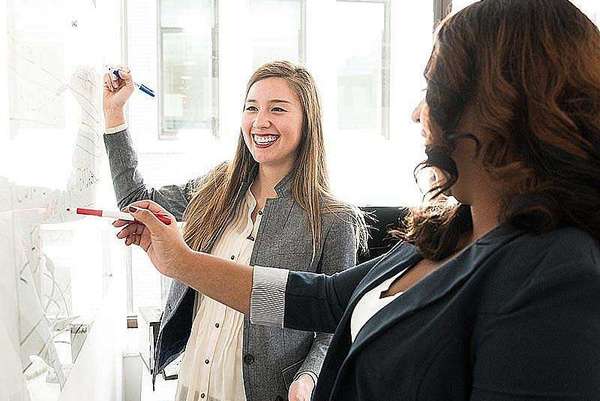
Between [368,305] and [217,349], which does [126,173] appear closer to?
[217,349]

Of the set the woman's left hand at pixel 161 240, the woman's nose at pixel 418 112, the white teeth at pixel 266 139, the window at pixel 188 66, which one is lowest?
the woman's left hand at pixel 161 240

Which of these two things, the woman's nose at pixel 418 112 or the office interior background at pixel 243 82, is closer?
the woman's nose at pixel 418 112

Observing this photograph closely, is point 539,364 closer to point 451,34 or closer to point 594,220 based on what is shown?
point 594,220

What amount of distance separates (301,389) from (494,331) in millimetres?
813

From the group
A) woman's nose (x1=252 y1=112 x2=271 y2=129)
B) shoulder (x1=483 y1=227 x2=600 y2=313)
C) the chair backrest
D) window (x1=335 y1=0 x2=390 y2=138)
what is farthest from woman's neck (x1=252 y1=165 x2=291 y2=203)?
window (x1=335 y1=0 x2=390 y2=138)

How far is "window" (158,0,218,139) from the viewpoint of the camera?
10.5 ft

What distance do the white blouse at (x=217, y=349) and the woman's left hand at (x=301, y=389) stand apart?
164 mm

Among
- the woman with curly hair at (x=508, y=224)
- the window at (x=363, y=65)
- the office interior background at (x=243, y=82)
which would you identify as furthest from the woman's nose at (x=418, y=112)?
the window at (x=363, y=65)

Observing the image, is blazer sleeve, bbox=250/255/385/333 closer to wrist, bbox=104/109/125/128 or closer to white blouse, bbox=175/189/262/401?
white blouse, bbox=175/189/262/401

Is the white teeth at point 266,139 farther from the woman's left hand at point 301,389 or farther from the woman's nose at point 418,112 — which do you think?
the woman's nose at point 418,112

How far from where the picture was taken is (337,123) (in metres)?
3.51

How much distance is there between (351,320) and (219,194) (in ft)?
2.66

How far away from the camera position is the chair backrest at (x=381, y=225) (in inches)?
94.7

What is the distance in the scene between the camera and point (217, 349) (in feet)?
5.46
